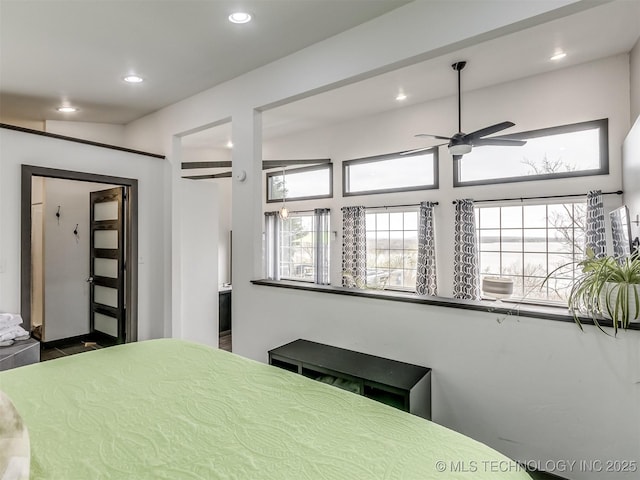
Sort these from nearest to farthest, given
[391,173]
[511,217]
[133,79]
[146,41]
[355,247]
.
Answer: [146,41] → [133,79] → [511,217] → [391,173] → [355,247]

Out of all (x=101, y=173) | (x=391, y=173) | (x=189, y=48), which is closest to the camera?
(x=189, y=48)

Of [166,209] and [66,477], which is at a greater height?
[166,209]

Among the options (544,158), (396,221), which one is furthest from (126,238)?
(544,158)

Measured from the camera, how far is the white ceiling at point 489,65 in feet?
9.52

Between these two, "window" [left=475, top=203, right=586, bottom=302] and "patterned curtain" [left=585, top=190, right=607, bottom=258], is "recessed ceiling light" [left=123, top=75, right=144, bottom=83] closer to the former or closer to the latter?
"window" [left=475, top=203, right=586, bottom=302]

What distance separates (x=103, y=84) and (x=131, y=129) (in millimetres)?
1254

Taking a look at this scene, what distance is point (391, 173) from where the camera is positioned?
17.0 feet

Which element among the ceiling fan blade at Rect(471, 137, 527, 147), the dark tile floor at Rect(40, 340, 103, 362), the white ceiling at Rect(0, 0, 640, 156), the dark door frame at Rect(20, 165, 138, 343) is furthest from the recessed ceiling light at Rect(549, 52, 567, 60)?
the dark tile floor at Rect(40, 340, 103, 362)

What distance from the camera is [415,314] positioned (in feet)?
7.50

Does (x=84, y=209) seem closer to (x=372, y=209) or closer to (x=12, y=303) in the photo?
(x=12, y=303)

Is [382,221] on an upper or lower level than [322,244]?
upper

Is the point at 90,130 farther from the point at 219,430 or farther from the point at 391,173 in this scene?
the point at 219,430

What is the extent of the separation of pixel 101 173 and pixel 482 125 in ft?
14.5

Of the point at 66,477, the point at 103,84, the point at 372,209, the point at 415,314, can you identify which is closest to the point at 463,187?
the point at 372,209
